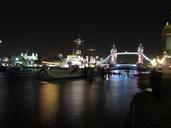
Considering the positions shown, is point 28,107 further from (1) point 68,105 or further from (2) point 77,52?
(2) point 77,52

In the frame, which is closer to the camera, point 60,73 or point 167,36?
point 60,73

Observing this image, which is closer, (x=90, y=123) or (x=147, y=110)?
(x=147, y=110)

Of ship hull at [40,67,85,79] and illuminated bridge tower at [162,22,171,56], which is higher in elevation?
illuminated bridge tower at [162,22,171,56]

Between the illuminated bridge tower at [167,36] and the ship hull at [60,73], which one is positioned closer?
the ship hull at [60,73]

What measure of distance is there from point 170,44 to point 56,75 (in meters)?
32.5

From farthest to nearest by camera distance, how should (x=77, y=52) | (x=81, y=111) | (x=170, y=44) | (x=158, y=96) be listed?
(x=77, y=52)
(x=170, y=44)
(x=81, y=111)
(x=158, y=96)

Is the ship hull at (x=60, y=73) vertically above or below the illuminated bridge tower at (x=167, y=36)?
below

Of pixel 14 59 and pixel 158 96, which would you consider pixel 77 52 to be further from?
pixel 158 96

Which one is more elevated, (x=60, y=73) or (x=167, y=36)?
(x=167, y=36)

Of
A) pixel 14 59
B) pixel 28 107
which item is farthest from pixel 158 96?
pixel 14 59

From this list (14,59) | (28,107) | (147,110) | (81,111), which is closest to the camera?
(147,110)

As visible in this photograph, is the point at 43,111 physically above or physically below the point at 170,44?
below

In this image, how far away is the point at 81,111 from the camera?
2025 cm

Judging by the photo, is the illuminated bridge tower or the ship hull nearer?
the ship hull
